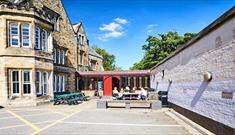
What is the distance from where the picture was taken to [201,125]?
31.5 ft

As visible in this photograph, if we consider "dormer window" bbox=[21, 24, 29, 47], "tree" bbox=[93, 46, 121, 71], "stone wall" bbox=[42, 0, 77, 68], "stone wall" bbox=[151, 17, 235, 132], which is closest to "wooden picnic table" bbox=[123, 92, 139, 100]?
"stone wall" bbox=[151, 17, 235, 132]

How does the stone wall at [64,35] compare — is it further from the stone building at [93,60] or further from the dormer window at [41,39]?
the stone building at [93,60]

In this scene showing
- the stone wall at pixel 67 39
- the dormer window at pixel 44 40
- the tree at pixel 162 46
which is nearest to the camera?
the dormer window at pixel 44 40

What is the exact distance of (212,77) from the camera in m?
8.34

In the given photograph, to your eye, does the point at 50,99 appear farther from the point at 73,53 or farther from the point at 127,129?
the point at 127,129

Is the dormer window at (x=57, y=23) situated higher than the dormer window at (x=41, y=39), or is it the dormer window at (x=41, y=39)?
the dormer window at (x=57, y=23)

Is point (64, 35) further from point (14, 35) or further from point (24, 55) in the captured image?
point (24, 55)

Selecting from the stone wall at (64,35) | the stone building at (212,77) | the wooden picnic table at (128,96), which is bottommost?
the wooden picnic table at (128,96)

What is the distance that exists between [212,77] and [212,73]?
14 centimetres

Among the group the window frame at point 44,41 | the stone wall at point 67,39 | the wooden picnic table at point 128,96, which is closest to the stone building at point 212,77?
the wooden picnic table at point 128,96

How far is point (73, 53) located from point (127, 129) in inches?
950

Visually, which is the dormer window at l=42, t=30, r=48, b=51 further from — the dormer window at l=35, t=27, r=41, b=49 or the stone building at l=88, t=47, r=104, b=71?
the stone building at l=88, t=47, r=104, b=71

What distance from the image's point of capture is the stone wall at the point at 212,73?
6926 millimetres

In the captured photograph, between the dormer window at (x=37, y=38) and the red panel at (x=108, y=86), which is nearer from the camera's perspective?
the dormer window at (x=37, y=38)
